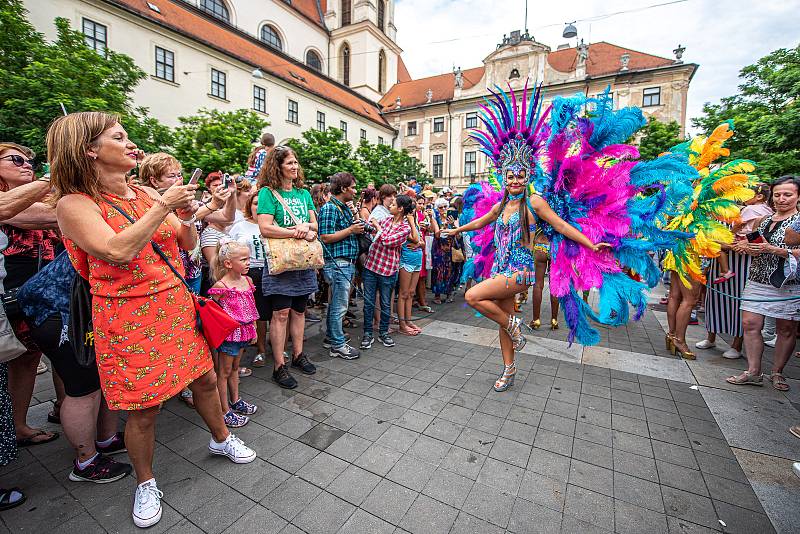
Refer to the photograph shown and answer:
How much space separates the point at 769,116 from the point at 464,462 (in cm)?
1929

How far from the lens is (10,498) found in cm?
208

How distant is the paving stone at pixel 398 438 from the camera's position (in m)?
2.62

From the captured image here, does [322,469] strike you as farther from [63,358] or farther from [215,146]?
[215,146]

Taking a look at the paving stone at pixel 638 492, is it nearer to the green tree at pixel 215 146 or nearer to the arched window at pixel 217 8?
the green tree at pixel 215 146

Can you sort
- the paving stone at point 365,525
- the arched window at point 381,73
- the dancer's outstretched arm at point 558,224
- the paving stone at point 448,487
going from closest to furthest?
the paving stone at point 365,525 < the paving stone at point 448,487 < the dancer's outstretched arm at point 558,224 < the arched window at point 381,73

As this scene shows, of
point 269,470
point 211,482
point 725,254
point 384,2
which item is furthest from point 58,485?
point 384,2

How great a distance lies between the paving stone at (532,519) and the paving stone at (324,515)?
2.91ft

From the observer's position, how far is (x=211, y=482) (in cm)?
226

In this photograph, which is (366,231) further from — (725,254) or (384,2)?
(384,2)

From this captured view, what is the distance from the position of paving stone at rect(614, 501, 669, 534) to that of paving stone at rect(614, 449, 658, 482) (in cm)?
32

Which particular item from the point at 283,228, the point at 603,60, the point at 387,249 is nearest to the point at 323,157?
the point at 387,249

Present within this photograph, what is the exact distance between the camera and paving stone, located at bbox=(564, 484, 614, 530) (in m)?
1.98

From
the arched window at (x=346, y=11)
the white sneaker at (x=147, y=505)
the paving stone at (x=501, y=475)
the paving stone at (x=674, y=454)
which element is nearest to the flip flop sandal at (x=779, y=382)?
the paving stone at (x=674, y=454)

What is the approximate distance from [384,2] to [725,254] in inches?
1918
